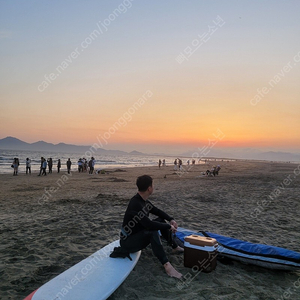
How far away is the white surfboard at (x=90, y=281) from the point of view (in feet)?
9.81

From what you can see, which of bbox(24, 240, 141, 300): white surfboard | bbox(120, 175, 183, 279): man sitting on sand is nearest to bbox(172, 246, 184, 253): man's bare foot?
bbox(120, 175, 183, 279): man sitting on sand

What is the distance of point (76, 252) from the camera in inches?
187

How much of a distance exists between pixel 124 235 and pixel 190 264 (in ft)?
4.07

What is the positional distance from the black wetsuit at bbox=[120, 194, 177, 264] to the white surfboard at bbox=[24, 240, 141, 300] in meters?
0.23

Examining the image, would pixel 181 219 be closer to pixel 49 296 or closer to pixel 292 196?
pixel 49 296

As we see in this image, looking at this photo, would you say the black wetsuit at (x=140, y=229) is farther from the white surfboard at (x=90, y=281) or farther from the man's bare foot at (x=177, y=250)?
the man's bare foot at (x=177, y=250)

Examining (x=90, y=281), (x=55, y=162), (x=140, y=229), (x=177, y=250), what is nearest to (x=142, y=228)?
(x=140, y=229)

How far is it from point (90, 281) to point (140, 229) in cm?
111

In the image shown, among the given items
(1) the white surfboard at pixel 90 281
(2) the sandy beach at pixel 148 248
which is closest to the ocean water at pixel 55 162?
(2) the sandy beach at pixel 148 248

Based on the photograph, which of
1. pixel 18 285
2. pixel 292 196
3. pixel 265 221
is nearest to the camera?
pixel 18 285

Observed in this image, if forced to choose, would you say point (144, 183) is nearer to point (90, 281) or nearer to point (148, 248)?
point (90, 281)

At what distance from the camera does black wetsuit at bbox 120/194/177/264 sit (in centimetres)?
389

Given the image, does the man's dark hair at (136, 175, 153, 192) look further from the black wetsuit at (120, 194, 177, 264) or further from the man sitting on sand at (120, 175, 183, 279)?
the black wetsuit at (120, 194, 177, 264)

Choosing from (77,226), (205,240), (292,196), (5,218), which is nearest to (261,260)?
(205,240)
